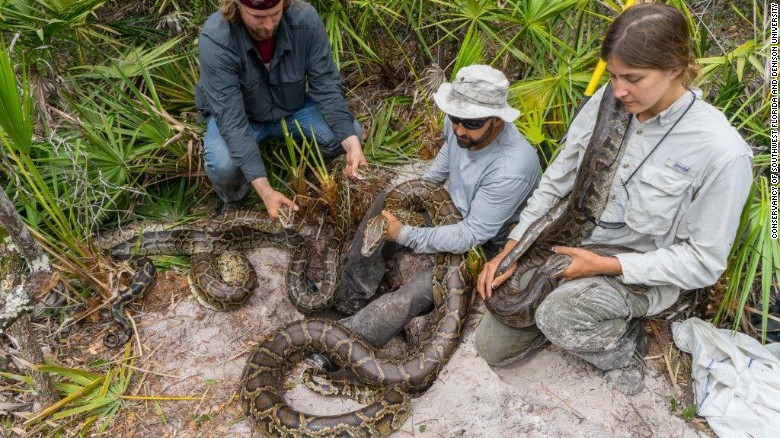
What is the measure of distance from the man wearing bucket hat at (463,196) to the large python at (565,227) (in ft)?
1.44

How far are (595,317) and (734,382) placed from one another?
3.69 ft

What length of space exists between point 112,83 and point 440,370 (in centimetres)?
446

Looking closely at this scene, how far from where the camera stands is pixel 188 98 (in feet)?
22.2

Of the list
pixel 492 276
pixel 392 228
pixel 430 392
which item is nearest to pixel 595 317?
pixel 492 276

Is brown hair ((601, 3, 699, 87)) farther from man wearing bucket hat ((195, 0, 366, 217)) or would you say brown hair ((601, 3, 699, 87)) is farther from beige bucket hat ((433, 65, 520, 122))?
man wearing bucket hat ((195, 0, 366, 217))

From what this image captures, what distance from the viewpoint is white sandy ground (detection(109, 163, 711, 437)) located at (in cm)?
441

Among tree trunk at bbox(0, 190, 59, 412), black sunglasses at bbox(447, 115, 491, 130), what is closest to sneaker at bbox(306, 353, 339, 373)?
tree trunk at bbox(0, 190, 59, 412)

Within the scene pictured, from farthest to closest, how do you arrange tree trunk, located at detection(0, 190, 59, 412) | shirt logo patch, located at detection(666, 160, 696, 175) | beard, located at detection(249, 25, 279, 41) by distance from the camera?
beard, located at detection(249, 25, 279, 41), tree trunk, located at detection(0, 190, 59, 412), shirt logo patch, located at detection(666, 160, 696, 175)

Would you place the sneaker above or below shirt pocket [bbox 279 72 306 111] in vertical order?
below

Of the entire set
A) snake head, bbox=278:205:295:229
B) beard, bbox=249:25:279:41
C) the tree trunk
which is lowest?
snake head, bbox=278:205:295:229

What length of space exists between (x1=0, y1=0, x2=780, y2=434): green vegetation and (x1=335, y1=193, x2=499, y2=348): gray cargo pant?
0.89 metres

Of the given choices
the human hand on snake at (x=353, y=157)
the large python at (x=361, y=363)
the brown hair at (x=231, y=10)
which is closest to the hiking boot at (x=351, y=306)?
the large python at (x=361, y=363)

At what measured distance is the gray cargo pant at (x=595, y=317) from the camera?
419 cm

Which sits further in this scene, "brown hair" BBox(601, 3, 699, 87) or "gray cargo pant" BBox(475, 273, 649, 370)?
"gray cargo pant" BBox(475, 273, 649, 370)
